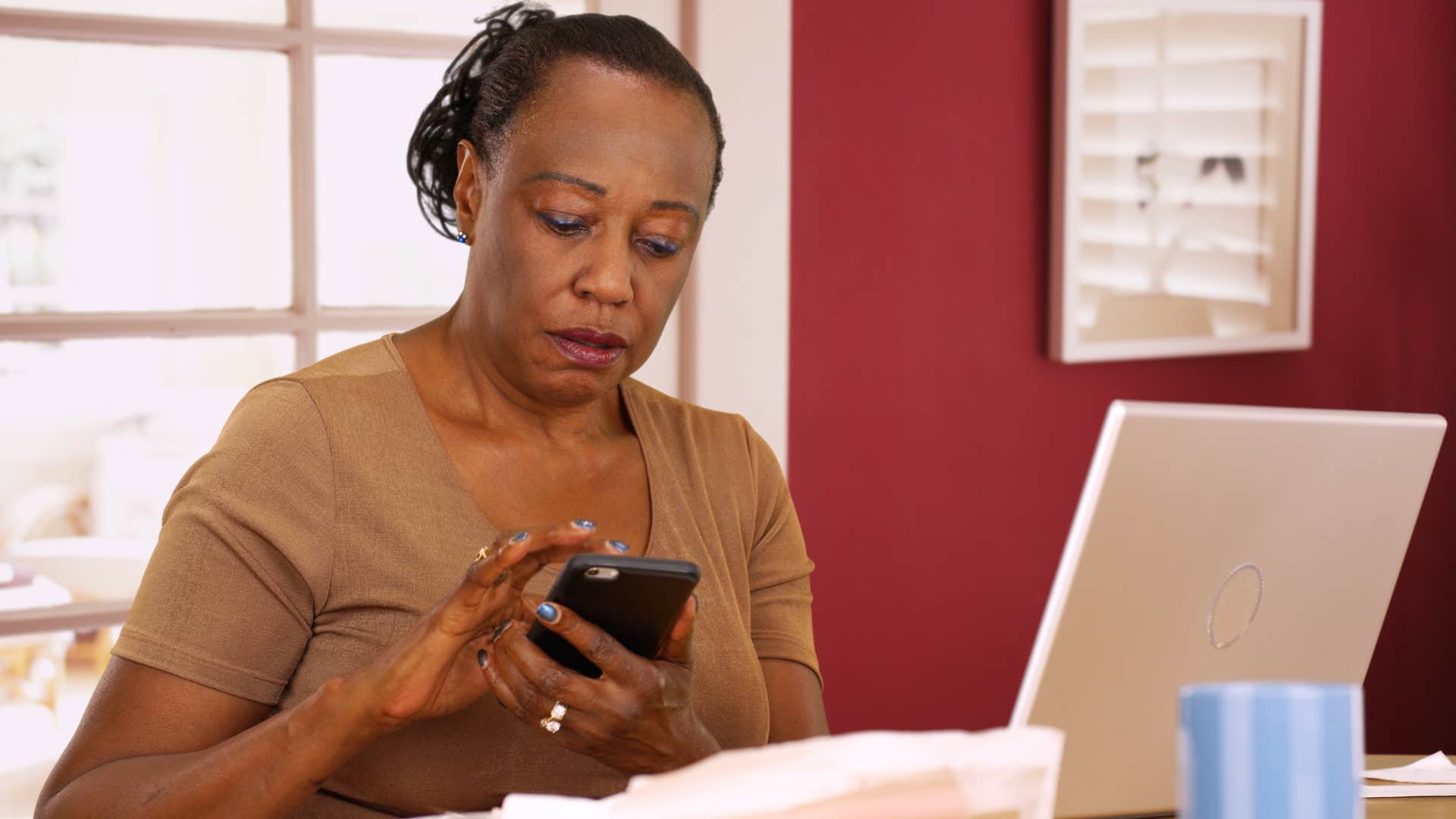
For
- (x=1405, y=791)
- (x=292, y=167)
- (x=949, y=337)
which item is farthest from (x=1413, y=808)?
(x=292, y=167)

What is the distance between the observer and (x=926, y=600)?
2.78m

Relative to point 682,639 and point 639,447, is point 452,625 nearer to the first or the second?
point 682,639

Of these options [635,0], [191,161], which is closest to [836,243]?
[635,0]

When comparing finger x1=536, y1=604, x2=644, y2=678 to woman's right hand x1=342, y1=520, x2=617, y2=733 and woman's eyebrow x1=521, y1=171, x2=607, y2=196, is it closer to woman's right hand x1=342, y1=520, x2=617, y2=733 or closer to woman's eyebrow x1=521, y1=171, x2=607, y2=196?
woman's right hand x1=342, y1=520, x2=617, y2=733

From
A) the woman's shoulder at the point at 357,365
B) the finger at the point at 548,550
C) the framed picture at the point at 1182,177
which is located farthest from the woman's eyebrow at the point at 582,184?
the framed picture at the point at 1182,177

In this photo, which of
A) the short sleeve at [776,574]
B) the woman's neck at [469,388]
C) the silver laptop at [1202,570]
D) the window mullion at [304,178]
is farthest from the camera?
the window mullion at [304,178]

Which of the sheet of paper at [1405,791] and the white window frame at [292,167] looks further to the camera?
the white window frame at [292,167]

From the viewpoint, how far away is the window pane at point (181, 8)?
2.12 metres

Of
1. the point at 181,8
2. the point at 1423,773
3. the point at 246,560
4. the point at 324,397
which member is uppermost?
the point at 181,8

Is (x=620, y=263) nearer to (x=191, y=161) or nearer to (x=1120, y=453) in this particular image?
(x=1120, y=453)

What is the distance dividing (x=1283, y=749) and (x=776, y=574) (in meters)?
1.17

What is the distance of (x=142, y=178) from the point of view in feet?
7.21

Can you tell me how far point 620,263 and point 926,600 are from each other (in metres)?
1.47

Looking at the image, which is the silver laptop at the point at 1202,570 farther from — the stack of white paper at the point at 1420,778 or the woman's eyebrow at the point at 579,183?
the woman's eyebrow at the point at 579,183
